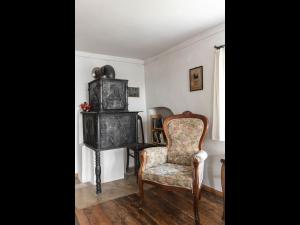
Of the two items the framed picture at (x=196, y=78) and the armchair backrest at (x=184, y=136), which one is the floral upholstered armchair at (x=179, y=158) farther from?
the framed picture at (x=196, y=78)

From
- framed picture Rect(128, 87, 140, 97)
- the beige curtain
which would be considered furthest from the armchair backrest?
framed picture Rect(128, 87, 140, 97)

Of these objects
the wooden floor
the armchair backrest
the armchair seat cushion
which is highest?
the armchair backrest

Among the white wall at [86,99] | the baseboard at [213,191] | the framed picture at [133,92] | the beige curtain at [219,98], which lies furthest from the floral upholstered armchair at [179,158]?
the framed picture at [133,92]

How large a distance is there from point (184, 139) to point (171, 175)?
0.63 metres

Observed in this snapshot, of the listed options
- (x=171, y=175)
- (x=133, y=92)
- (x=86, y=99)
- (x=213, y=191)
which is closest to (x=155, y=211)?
(x=171, y=175)

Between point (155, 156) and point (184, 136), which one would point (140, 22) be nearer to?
point (184, 136)

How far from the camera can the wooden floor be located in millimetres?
1917

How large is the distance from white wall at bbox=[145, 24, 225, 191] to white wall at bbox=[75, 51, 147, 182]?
29cm

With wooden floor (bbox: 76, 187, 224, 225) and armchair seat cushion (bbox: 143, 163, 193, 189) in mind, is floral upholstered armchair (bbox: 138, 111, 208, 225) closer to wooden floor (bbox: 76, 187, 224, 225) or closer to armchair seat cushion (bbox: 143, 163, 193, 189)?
armchair seat cushion (bbox: 143, 163, 193, 189)

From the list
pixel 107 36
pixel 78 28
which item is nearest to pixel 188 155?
pixel 107 36

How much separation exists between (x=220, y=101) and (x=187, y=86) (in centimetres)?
73

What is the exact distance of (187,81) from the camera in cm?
296

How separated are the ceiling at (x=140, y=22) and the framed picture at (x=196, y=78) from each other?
511 millimetres
